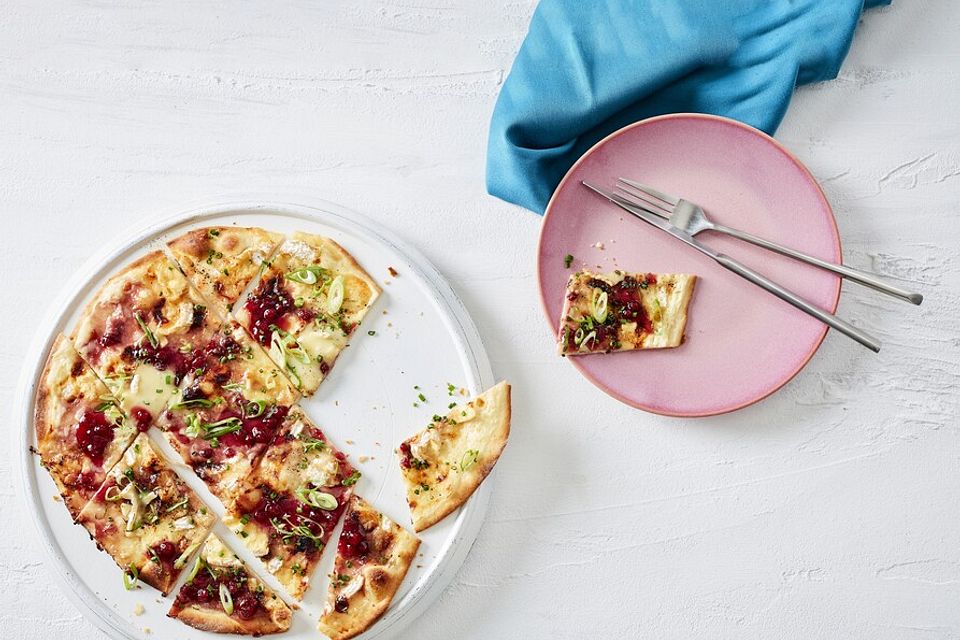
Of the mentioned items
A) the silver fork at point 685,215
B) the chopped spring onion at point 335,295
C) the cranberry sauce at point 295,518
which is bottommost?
the cranberry sauce at point 295,518

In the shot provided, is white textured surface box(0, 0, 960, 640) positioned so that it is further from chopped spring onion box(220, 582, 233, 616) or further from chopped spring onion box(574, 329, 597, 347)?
chopped spring onion box(220, 582, 233, 616)

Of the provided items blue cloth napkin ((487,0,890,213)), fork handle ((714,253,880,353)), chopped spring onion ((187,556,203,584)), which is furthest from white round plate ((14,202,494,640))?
fork handle ((714,253,880,353))

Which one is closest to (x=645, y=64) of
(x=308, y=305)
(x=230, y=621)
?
(x=308, y=305)

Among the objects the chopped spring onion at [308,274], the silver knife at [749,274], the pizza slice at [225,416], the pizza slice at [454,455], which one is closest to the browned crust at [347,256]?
the chopped spring onion at [308,274]

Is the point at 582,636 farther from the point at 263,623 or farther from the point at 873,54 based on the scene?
the point at 873,54

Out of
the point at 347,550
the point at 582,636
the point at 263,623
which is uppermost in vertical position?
the point at 347,550

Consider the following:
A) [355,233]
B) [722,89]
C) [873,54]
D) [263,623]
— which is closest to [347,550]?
[263,623]

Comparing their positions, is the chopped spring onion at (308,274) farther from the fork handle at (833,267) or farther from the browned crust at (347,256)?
the fork handle at (833,267)
